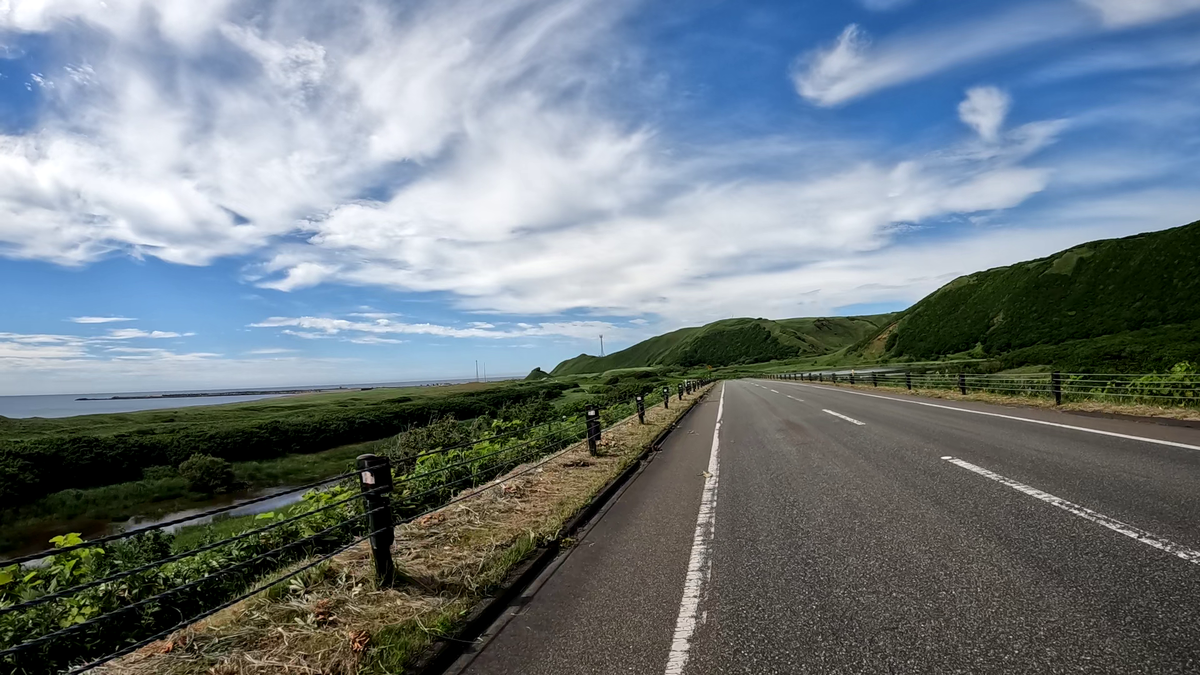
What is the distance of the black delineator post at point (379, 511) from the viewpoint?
4.64 metres

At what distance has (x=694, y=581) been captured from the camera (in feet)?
14.5

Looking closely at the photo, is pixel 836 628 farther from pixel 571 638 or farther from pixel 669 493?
pixel 669 493

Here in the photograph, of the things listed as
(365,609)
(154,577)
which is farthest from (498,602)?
(154,577)

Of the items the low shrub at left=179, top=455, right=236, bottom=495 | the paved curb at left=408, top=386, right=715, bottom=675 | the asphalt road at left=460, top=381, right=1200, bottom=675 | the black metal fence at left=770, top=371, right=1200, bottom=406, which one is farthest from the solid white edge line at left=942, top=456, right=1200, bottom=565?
the low shrub at left=179, top=455, right=236, bottom=495

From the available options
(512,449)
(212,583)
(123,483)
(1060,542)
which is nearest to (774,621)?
(1060,542)

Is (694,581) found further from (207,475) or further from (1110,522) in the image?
(207,475)

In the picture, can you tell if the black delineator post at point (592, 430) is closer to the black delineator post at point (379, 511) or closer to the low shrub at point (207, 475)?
the black delineator post at point (379, 511)

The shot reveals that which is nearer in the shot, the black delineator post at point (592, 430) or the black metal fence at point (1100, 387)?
the black delineator post at point (592, 430)

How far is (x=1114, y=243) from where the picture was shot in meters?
112

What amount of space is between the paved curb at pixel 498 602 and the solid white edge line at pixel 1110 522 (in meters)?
4.92

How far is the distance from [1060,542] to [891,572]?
1.51 metres

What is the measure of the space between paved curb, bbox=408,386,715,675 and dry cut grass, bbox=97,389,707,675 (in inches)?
→ 3.7

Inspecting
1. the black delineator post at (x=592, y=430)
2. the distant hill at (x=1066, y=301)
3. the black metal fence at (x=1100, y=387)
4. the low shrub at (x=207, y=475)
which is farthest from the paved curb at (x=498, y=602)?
the distant hill at (x=1066, y=301)

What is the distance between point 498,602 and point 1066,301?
13294 centimetres
